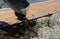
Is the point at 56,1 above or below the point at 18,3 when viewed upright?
below

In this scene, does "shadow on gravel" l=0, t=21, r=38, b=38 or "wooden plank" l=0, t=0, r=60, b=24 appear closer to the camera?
"shadow on gravel" l=0, t=21, r=38, b=38

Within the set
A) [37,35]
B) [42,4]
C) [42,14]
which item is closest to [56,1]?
[42,4]

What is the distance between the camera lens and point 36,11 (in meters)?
5.83

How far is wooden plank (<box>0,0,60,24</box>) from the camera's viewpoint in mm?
5301

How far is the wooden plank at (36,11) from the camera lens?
530 cm

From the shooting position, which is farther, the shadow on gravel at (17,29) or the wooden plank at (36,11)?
the wooden plank at (36,11)

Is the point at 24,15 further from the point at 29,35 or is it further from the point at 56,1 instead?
the point at 56,1

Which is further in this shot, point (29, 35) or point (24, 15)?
point (24, 15)

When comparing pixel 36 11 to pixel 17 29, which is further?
pixel 36 11

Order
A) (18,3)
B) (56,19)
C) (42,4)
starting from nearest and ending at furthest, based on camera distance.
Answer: (18,3)
(56,19)
(42,4)

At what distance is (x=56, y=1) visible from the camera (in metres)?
6.58

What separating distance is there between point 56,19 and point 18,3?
1.08 metres

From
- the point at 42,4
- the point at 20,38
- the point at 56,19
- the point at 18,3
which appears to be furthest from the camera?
the point at 42,4

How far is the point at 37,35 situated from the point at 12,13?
3.41 ft
